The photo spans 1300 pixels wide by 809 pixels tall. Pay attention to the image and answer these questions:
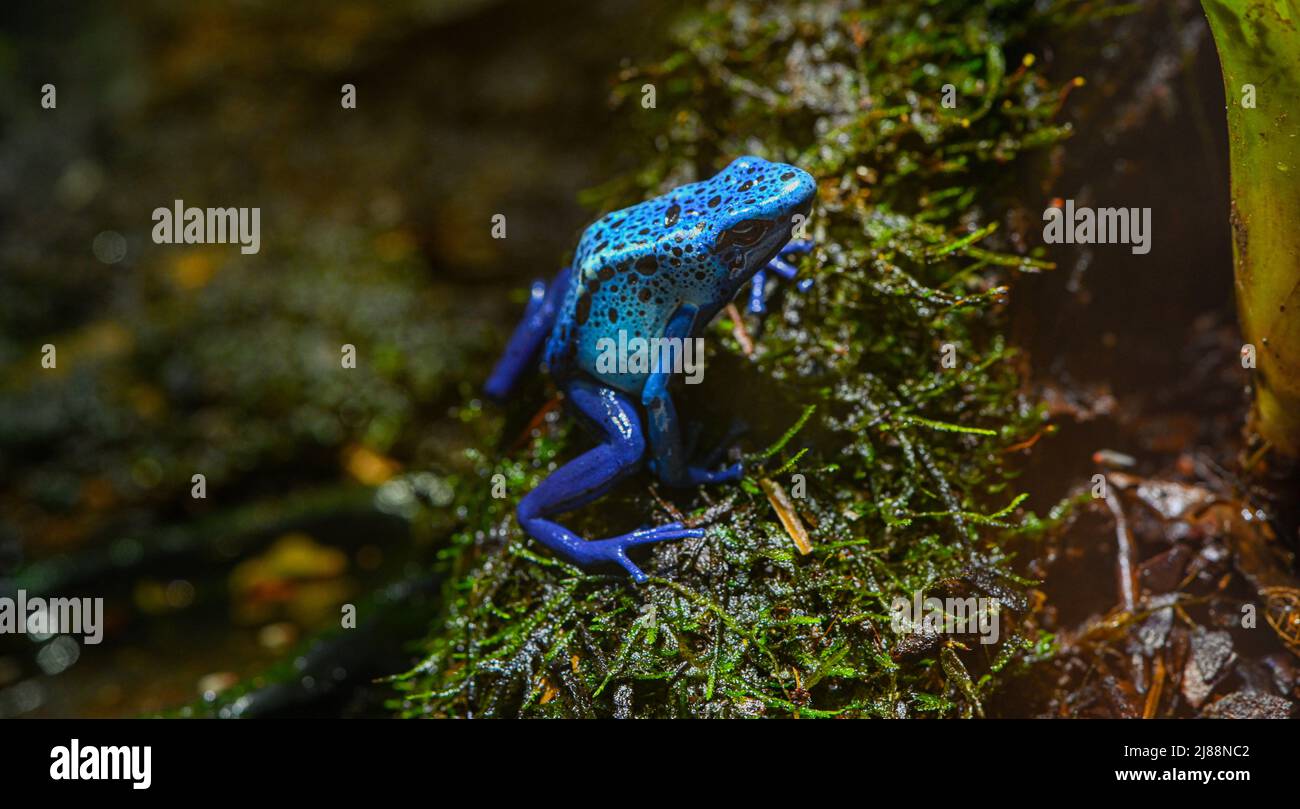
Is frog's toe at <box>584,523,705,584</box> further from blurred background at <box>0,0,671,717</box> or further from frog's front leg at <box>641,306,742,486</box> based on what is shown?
blurred background at <box>0,0,671,717</box>

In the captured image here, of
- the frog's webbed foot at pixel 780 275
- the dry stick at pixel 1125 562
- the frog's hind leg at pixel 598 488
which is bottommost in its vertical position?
the dry stick at pixel 1125 562

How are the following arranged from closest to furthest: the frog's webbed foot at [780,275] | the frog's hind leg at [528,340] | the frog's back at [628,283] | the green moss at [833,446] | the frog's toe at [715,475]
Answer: the green moss at [833,446] < the frog's back at [628,283] < the frog's toe at [715,475] < the frog's webbed foot at [780,275] < the frog's hind leg at [528,340]

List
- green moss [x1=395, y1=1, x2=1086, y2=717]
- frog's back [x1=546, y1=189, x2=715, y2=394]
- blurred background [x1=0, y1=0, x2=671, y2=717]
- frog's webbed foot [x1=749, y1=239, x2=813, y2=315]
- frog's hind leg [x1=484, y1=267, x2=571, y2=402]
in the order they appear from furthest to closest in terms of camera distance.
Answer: blurred background [x1=0, y1=0, x2=671, y2=717]
frog's hind leg [x1=484, y1=267, x2=571, y2=402]
frog's webbed foot [x1=749, y1=239, x2=813, y2=315]
frog's back [x1=546, y1=189, x2=715, y2=394]
green moss [x1=395, y1=1, x2=1086, y2=717]

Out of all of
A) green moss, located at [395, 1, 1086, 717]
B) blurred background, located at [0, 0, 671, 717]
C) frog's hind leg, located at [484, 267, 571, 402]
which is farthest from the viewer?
blurred background, located at [0, 0, 671, 717]

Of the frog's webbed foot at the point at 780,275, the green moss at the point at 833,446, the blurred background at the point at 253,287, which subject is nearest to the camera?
the green moss at the point at 833,446

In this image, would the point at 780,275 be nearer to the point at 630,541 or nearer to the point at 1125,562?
the point at 630,541

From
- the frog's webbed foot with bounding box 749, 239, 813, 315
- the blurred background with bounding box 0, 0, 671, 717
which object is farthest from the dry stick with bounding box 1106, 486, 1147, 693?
the blurred background with bounding box 0, 0, 671, 717

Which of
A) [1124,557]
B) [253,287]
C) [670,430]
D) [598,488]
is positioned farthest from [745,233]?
[253,287]

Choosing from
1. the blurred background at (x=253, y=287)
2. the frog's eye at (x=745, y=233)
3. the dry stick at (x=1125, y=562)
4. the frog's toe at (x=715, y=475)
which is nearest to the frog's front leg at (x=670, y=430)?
the frog's toe at (x=715, y=475)

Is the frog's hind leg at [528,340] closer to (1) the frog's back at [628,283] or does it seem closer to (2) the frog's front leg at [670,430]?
(1) the frog's back at [628,283]
